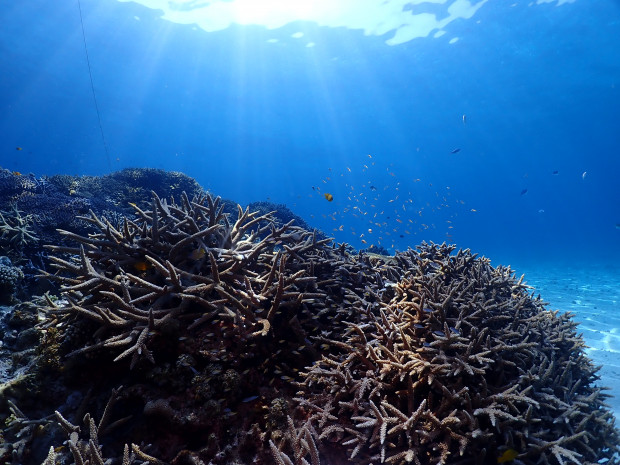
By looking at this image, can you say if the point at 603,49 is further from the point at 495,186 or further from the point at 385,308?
the point at 495,186

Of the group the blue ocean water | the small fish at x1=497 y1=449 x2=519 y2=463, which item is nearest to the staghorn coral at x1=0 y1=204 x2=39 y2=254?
the blue ocean water

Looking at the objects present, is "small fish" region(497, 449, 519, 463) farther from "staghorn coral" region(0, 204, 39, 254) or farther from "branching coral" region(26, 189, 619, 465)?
"staghorn coral" region(0, 204, 39, 254)

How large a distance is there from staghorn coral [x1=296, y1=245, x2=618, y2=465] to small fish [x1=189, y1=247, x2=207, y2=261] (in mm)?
1707

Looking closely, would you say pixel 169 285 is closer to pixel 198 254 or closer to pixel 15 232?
pixel 198 254

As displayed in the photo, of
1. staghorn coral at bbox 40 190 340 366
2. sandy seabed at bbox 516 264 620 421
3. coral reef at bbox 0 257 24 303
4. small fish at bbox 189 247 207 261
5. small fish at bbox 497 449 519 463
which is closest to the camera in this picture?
small fish at bbox 497 449 519 463

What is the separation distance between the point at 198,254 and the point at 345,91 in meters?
59.6

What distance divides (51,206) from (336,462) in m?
9.80

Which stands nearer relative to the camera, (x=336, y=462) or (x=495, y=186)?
(x=336, y=462)

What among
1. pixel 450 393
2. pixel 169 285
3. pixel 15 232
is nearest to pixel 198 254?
pixel 169 285

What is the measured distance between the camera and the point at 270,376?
2996 millimetres

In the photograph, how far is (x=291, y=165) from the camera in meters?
124

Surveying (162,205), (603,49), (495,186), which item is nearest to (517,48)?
(603,49)

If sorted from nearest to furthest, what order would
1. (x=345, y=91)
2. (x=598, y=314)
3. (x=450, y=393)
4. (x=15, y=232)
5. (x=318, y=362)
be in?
(x=450, y=393) → (x=318, y=362) → (x=15, y=232) → (x=598, y=314) → (x=345, y=91)

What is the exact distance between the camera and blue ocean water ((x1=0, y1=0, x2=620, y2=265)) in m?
32.3
